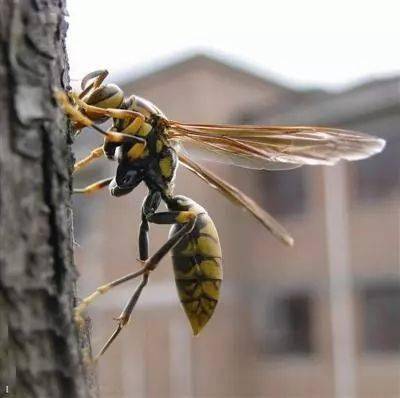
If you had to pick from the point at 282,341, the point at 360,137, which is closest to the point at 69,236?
the point at 360,137

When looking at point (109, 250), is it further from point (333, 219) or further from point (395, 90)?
point (395, 90)

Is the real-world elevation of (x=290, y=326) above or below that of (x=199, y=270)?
below

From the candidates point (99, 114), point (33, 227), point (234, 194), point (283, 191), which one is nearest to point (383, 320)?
point (283, 191)

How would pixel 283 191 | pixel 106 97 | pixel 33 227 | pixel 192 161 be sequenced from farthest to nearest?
pixel 283 191
pixel 192 161
pixel 106 97
pixel 33 227

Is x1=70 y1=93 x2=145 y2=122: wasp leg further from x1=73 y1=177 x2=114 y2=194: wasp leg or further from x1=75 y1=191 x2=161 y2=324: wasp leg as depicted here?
x1=75 y1=191 x2=161 y2=324: wasp leg

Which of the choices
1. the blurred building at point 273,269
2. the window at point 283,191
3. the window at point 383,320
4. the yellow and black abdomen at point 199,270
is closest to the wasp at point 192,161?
the yellow and black abdomen at point 199,270

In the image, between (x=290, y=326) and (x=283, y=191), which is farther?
(x=283, y=191)

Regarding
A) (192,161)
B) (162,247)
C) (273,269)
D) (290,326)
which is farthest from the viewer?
(273,269)

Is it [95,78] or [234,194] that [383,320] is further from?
[95,78]

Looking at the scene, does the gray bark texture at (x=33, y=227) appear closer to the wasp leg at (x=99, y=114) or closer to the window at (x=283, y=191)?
the wasp leg at (x=99, y=114)
